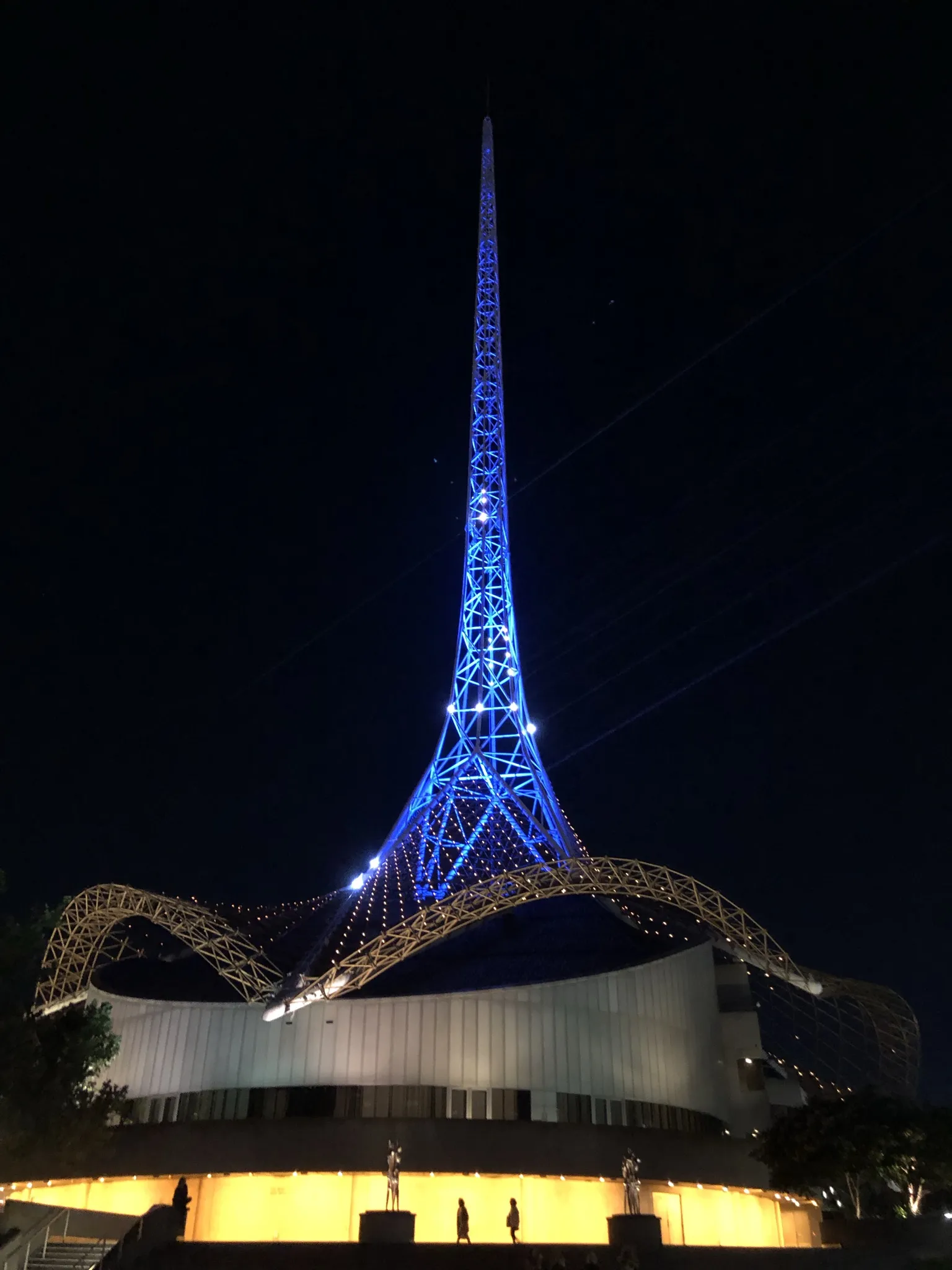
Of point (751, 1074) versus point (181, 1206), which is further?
point (751, 1074)

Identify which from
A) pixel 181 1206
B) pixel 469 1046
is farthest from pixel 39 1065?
pixel 469 1046

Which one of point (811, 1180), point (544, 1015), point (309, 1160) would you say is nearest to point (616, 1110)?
point (544, 1015)

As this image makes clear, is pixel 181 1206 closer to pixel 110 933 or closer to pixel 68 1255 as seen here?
pixel 68 1255

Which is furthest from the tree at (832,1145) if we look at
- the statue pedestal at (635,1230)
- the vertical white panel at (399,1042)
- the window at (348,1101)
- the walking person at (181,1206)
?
the walking person at (181,1206)

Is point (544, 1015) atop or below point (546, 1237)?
atop

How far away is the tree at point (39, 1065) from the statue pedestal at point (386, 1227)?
8.51 metres

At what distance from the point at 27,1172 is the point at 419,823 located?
21.1 meters

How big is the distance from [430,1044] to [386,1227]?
1235 cm

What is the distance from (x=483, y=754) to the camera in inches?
2015

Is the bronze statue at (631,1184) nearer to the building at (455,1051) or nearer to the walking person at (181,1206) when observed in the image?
the building at (455,1051)

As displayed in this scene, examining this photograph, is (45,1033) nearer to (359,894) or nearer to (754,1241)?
(359,894)

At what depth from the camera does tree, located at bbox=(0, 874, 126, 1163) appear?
25156 millimetres

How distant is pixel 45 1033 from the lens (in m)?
27.1

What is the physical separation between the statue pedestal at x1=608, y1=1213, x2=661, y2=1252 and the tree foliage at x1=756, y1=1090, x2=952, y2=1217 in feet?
30.8
